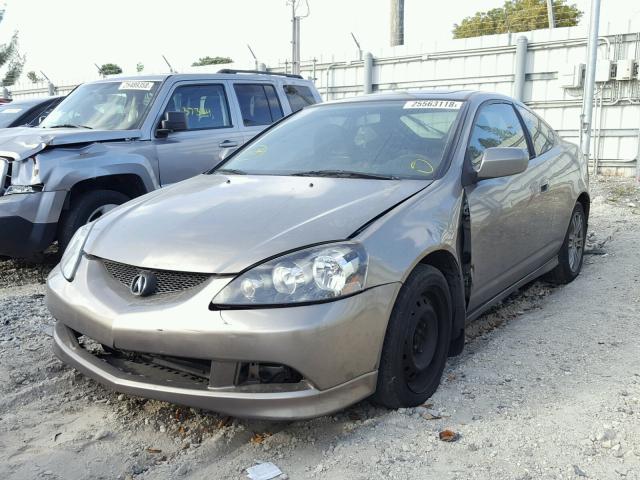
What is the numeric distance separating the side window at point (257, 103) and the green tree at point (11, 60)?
34.2m

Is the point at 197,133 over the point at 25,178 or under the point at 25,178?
over

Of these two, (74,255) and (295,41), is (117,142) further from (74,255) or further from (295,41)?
(295,41)

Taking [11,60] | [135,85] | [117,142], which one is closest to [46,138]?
[117,142]

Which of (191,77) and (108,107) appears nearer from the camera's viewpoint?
(108,107)

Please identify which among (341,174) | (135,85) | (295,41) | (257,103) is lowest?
(341,174)

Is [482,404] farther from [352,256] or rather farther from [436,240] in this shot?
[352,256]

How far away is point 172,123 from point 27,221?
170 centimetres

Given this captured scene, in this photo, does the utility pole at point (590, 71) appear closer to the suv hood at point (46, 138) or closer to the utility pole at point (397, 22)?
the utility pole at point (397, 22)

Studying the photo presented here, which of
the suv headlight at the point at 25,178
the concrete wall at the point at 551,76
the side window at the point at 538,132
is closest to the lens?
the side window at the point at 538,132

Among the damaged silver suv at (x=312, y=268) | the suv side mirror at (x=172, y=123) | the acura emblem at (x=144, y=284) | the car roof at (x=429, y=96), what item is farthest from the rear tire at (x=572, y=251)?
the suv side mirror at (x=172, y=123)

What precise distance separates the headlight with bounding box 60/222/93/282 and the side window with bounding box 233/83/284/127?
4069mm

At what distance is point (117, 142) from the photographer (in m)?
5.97

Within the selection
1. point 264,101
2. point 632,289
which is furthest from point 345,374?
point 264,101

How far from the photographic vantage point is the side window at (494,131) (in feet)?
12.7
